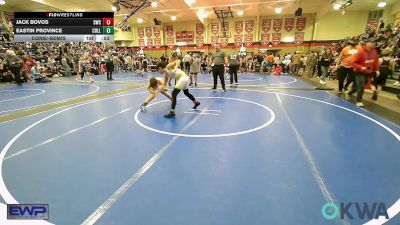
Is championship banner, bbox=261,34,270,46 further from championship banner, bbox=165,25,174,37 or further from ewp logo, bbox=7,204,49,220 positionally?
ewp logo, bbox=7,204,49,220

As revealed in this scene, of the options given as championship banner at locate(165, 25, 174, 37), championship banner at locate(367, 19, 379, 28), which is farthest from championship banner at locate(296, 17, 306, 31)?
championship banner at locate(165, 25, 174, 37)

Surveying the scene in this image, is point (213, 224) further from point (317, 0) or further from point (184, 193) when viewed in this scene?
point (317, 0)

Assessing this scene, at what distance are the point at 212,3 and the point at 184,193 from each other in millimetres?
20687

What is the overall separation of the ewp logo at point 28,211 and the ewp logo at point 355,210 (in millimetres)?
2641

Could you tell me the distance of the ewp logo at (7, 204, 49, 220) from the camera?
219cm

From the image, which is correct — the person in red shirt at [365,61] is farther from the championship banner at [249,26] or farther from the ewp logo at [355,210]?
the championship banner at [249,26]

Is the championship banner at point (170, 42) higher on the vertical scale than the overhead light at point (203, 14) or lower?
lower

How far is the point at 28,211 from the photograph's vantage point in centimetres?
226
